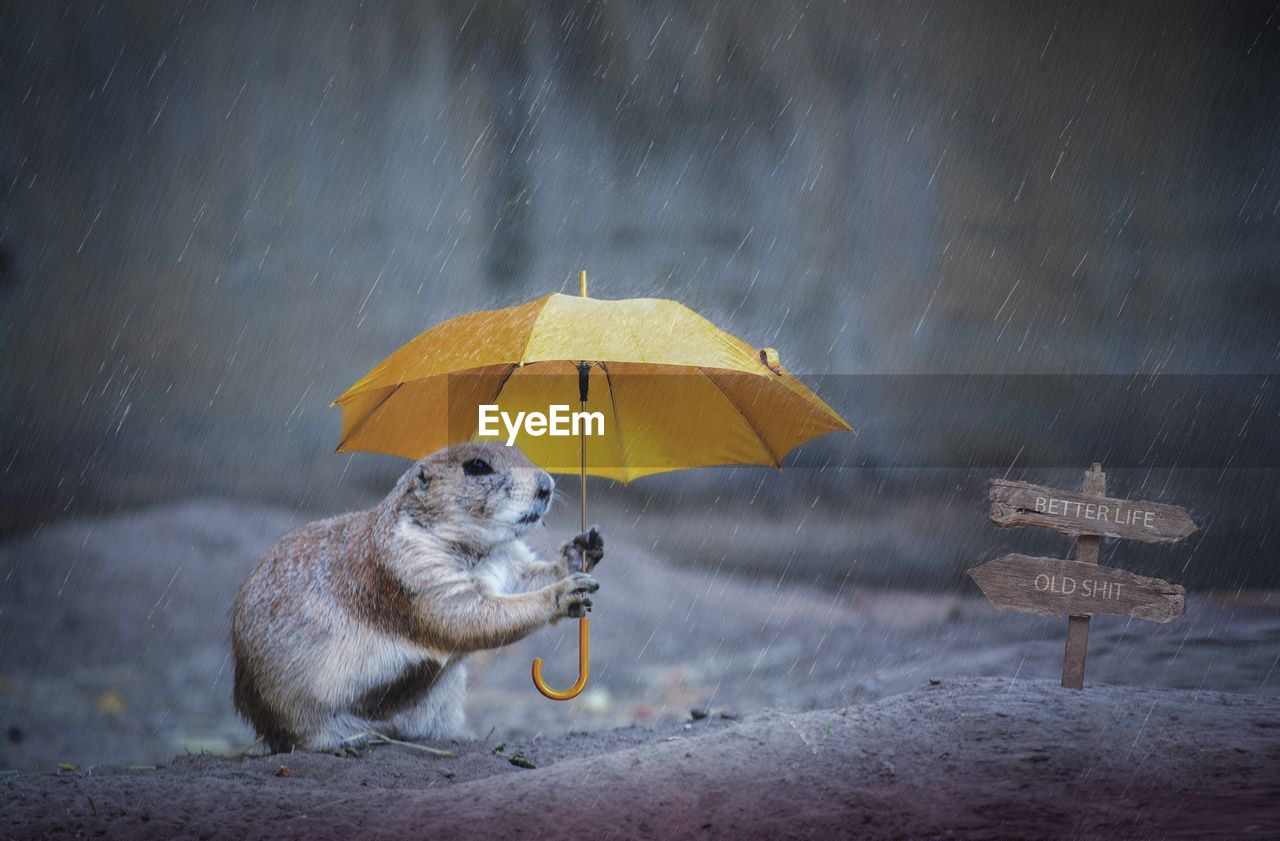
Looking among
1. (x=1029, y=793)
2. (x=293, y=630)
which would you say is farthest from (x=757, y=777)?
(x=293, y=630)

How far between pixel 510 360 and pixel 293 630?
1871 mm

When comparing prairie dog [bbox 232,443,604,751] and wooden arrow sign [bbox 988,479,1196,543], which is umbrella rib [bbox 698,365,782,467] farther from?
wooden arrow sign [bbox 988,479,1196,543]

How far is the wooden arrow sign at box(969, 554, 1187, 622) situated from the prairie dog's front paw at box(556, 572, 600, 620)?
205cm

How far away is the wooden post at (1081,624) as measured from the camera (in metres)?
5.33

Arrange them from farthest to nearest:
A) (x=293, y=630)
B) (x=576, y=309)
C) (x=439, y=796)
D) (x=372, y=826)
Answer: (x=293, y=630), (x=576, y=309), (x=439, y=796), (x=372, y=826)

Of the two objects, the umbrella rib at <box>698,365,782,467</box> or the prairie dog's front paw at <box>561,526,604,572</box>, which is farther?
the umbrella rib at <box>698,365,782,467</box>

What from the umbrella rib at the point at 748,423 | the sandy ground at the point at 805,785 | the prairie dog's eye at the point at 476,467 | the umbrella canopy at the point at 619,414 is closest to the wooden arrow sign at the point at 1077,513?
the sandy ground at the point at 805,785

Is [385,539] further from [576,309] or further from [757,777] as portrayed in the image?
[757,777]

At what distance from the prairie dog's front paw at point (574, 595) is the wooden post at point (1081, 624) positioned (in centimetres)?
254

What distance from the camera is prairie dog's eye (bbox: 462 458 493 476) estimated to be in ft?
16.3

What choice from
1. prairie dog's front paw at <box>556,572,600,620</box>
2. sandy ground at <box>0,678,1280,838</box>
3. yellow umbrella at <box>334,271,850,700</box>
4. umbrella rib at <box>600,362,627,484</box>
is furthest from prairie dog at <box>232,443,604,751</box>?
umbrella rib at <box>600,362,627,484</box>

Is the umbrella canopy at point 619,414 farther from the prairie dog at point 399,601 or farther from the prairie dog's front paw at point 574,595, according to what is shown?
the prairie dog's front paw at point 574,595

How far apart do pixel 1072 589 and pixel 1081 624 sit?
22cm

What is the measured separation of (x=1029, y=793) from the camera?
13.0 ft
